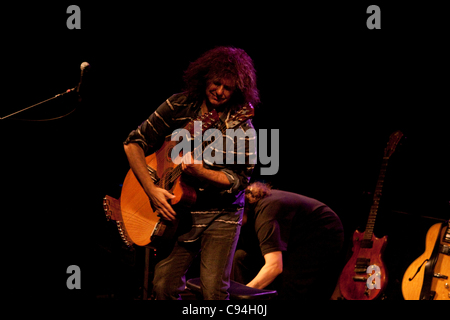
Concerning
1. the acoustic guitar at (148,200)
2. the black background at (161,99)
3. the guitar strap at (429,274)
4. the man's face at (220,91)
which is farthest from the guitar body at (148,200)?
the guitar strap at (429,274)

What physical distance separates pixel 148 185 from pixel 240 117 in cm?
78

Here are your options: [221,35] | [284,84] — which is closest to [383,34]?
[284,84]

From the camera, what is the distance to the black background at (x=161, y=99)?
423cm

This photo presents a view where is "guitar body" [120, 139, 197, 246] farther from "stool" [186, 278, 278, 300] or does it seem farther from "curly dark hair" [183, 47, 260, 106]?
"stool" [186, 278, 278, 300]

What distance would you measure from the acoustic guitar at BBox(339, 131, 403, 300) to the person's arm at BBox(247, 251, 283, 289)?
3.39 feet

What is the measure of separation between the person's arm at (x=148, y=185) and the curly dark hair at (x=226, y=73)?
565 mm

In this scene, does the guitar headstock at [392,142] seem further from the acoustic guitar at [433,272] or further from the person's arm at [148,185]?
the person's arm at [148,185]

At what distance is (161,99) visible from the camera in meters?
4.92

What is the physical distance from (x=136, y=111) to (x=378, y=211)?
3.07 metres

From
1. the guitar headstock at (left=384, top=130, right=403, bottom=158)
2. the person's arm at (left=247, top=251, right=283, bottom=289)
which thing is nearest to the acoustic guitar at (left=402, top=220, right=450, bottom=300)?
the guitar headstock at (left=384, top=130, right=403, bottom=158)

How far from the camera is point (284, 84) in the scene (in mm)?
4840

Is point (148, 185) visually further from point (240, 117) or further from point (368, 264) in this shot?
point (368, 264)

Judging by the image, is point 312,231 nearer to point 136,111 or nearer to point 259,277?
point 259,277

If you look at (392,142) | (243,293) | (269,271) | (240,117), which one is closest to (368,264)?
(269,271)
